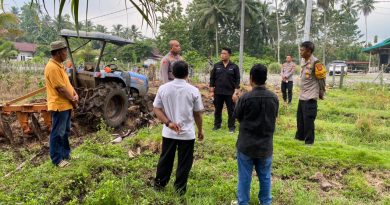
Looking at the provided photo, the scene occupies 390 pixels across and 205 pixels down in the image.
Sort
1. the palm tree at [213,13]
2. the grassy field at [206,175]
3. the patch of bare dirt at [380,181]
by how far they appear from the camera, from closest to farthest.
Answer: the grassy field at [206,175]
the patch of bare dirt at [380,181]
the palm tree at [213,13]

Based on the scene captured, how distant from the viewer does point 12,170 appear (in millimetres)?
5281

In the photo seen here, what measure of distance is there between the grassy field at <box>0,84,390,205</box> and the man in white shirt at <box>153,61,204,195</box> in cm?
40

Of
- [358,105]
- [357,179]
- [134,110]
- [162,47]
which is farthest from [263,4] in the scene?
[357,179]

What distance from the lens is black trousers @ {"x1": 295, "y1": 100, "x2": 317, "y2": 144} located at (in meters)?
6.26

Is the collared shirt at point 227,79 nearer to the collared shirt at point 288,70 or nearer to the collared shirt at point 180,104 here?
the collared shirt at point 180,104

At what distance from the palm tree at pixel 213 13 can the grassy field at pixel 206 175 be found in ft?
136

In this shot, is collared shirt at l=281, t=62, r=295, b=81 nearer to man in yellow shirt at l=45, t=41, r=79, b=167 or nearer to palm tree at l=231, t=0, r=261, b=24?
man in yellow shirt at l=45, t=41, r=79, b=167

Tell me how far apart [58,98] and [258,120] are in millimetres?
2756

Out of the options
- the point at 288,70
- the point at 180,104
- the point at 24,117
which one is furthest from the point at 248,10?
the point at 180,104

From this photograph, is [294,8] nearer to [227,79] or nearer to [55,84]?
[227,79]

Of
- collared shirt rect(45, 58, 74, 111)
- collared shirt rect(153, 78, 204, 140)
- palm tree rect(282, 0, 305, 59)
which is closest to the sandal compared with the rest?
collared shirt rect(45, 58, 74, 111)

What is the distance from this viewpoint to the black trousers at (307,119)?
6.26m

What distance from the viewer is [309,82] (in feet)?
20.6

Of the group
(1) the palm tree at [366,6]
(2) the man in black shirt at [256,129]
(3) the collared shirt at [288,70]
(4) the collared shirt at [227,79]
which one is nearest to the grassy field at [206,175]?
(2) the man in black shirt at [256,129]
